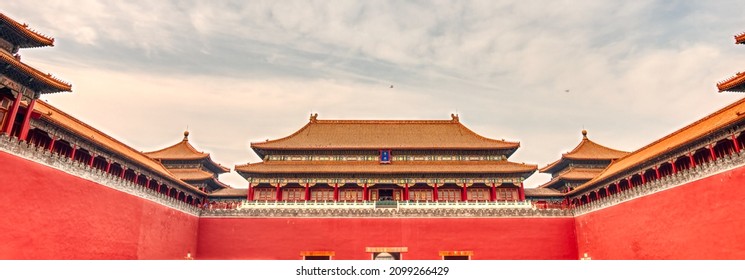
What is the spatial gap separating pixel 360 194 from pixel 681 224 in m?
19.6

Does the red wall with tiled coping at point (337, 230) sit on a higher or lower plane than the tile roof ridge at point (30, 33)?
lower

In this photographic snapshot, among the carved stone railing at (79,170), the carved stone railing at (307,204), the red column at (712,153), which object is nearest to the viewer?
the carved stone railing at (79,170)

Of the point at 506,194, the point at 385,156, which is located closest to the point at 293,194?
the point at 385,156

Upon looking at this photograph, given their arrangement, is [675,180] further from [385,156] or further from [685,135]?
[385,156]

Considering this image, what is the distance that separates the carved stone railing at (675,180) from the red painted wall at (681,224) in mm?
229

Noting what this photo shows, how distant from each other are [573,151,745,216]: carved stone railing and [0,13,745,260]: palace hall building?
63mm

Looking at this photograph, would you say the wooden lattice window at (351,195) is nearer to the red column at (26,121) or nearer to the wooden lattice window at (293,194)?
the wooden lattice window at (293,194)

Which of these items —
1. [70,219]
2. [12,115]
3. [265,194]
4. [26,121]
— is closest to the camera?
[12,115]

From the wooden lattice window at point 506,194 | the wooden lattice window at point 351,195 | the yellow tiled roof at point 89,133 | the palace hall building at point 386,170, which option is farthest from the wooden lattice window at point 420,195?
the yellow tiled roof at point 89,133

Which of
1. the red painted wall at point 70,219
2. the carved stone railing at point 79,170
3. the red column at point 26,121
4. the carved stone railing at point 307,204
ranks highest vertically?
the red column at point 26,121

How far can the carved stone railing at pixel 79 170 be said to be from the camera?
16.2 meters

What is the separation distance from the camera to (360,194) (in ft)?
108

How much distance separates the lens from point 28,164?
55.1ft

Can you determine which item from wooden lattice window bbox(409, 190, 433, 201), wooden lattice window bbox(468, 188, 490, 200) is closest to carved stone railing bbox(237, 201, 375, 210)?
wooden lattice window bbox(409, 190, 433, 201)
